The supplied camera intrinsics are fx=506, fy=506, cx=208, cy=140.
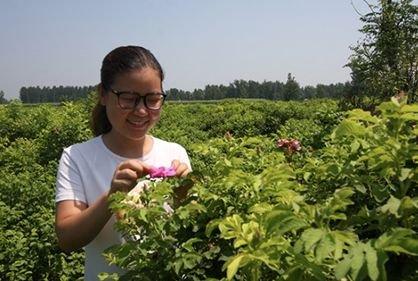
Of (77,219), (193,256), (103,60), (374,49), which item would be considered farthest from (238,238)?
(374,49)

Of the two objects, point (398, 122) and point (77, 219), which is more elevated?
point (398, 122)

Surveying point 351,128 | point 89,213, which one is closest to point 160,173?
point 89,213

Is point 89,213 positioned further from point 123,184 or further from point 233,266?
point 233,266

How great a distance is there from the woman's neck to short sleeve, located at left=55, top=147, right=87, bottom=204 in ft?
0.53

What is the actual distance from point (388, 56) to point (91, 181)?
617 cm

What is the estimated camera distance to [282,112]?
54.7ft

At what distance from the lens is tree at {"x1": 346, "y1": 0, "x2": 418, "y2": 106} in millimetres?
7043

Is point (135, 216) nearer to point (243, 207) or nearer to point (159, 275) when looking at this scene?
point (159, 275)

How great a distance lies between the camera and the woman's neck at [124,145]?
207 cm

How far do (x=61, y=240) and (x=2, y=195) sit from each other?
13.0ft

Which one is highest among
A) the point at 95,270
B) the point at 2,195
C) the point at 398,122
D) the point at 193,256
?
the point at 398,122

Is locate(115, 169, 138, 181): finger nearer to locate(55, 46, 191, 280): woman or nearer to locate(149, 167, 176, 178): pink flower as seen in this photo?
locate(149, 167, 176, 178): pink flower

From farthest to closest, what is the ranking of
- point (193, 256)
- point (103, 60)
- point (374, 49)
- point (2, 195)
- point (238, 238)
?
point (374, 49) → point (2, 195) → point (103, 60) → point (193, 256) → point (238, 238)

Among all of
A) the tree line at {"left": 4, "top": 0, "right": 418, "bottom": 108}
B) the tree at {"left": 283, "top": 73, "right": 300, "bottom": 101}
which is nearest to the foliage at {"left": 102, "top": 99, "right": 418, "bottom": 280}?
the tree line at {"left": 4, "top": 0, "right": 418, "bottom": 108}
